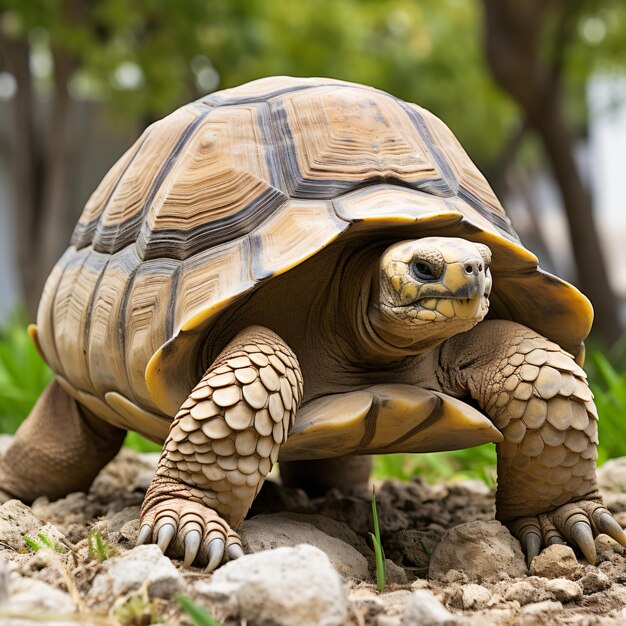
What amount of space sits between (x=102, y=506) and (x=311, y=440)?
3.46 ft

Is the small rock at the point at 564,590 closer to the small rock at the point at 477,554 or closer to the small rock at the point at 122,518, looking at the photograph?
the small rock at the point at 477,554

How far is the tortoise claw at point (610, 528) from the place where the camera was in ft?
7.39

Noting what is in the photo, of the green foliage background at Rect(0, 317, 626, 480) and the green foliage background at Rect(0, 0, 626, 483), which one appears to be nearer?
the green foliage background at Rect(0, 317, 626, 480)

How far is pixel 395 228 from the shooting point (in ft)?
7.17

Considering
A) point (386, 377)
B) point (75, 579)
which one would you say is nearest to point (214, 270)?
point (386, 377)

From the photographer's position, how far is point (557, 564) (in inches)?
82.0

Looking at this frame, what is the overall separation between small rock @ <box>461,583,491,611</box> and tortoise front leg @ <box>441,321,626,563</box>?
15.1 inches

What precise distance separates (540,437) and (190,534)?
0.91 m

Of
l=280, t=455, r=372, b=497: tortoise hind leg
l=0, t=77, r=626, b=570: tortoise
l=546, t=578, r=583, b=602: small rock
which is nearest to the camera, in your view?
l=546, t=578, r=583, b=602: small rock

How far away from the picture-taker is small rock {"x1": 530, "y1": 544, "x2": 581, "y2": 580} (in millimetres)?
2082

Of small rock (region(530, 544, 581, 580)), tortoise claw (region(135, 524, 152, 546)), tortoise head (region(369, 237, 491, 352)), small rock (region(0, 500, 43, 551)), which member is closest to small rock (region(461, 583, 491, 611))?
small rock (region(530, 544, 581, 580))

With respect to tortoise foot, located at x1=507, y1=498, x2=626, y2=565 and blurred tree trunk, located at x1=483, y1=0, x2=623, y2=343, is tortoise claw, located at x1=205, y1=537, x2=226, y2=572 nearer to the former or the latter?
tortoise foot, located at x1=507, y1=498, x2=626, y2=565

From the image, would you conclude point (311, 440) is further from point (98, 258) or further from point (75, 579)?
point (98, 258)

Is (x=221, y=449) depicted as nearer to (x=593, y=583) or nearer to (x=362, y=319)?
(x=362, y=319)
